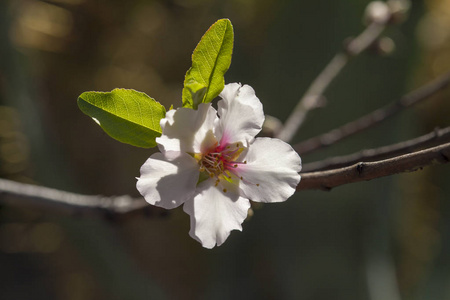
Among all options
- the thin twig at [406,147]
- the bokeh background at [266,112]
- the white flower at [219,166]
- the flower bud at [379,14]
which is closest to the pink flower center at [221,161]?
the white flower at [219,166]

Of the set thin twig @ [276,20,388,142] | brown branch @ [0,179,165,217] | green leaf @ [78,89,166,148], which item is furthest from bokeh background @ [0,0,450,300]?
green leaf @ [78,89,166,148]

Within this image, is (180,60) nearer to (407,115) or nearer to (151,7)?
(151,7)

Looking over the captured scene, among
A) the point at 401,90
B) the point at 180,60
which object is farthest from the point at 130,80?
the point at 401,90

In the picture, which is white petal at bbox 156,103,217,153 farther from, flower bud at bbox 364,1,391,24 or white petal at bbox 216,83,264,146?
flower bud at bbox 364,1,391,24

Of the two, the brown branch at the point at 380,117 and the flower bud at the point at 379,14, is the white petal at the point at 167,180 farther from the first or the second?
the flower bud at the point at 379,14

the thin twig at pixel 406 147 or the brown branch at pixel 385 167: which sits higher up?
the thin twig at pixel 406 147

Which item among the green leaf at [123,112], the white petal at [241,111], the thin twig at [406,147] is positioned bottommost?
the green leaf at [123,112]

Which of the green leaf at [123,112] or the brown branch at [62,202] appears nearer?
the green leaf at [123,112]

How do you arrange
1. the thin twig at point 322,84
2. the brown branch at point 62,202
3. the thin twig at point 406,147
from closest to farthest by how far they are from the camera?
the thin twig at point 406,147 → the brown branch at point 62,202 → the thin twig at point 322,84
